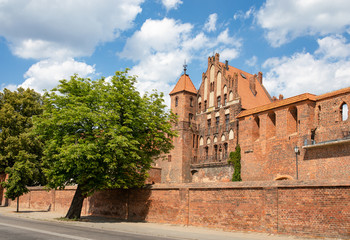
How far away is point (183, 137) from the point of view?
45.9 m

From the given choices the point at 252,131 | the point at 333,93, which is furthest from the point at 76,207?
the point at 333,93

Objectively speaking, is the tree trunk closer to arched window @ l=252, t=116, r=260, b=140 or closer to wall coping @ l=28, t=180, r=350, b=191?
wall coping @ l=28, t=180, r=350, b=191

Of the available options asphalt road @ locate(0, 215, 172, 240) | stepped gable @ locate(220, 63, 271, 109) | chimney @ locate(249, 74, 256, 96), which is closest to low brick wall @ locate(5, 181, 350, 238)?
asphalt road @ locate(0, 215, 172, 240)

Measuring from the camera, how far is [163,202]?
2258cm

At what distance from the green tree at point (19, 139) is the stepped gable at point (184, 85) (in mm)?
17858

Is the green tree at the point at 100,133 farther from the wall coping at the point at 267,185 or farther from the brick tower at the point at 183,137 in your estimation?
the brick tower at the point at 183,137

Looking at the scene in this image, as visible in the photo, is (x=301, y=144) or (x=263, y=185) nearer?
(x=263, y=185)

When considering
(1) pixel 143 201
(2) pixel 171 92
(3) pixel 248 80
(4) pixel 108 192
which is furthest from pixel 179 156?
(1) pixel 143 201

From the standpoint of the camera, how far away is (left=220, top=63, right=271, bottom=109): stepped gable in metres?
42.3

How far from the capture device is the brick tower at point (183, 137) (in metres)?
45.2

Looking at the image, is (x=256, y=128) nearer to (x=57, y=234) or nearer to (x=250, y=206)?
(x=250, y=206)

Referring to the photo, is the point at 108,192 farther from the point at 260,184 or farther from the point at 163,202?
the point at 260,184

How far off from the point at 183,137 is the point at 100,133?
955 inches

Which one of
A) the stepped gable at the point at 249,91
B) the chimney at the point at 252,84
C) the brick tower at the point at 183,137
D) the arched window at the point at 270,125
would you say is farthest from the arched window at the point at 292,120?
the brick tower at the point at 183,137
